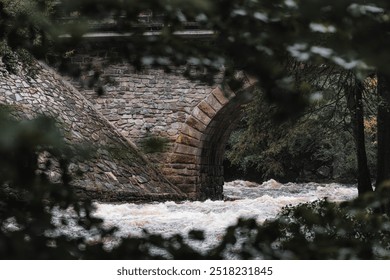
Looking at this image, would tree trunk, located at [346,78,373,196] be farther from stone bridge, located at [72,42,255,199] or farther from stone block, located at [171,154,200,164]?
stone block, located at [171,154,200,164]

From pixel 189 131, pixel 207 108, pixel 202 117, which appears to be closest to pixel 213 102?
pixel 207 108

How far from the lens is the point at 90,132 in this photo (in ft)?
37.6

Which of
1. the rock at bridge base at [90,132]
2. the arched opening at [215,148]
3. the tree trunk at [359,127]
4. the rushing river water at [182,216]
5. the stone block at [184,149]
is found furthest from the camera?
the arched opening at [215,148]

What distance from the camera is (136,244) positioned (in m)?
1.43

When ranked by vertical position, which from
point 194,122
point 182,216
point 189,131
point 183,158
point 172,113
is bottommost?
point 182,216

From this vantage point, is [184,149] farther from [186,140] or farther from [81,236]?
[81,236]

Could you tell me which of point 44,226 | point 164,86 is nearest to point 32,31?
point 44,226

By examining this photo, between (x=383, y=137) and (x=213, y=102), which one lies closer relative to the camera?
(x=383, y=137)

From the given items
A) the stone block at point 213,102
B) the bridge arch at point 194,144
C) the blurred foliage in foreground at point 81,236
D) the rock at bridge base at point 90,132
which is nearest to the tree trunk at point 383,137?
the rock at bridge base at point 90,132

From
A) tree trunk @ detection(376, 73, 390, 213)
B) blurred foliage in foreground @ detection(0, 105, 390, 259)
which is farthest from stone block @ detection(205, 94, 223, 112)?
blurred foliage in foreground @ detection(0, 105, 390, 259)

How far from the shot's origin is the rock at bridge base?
10445 millimetres

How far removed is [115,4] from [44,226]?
523mm

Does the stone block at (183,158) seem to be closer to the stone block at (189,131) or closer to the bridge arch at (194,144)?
the bridge arch at (194,144)

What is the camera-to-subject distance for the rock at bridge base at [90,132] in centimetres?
1045
